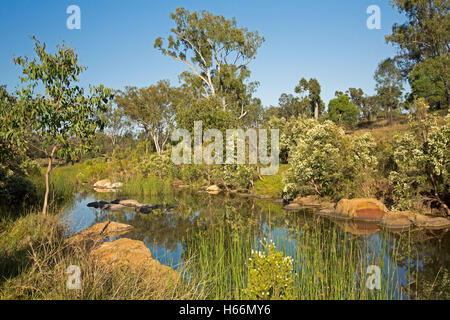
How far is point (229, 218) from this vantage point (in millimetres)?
11914

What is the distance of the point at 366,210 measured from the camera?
37.8 ft

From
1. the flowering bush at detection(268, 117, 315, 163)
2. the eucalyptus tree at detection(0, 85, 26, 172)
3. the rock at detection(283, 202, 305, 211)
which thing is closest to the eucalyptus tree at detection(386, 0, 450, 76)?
the flowering bush at detection(268, 117, 315, 163)

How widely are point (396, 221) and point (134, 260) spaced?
8.93 metres

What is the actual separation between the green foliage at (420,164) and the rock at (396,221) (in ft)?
1.28

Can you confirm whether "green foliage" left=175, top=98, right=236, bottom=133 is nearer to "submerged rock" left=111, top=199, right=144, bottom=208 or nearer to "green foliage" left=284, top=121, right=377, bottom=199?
"green foliage" left=284, top=121, right=377, bottom=199

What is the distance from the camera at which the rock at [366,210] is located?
11383mm

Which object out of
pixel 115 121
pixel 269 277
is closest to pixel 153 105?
pixel 115 121

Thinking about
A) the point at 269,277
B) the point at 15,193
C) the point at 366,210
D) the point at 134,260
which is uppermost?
the point at 15,193

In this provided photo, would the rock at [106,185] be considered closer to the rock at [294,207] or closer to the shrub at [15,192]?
the shrub at [15,192]

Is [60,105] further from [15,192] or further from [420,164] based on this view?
[420,164]

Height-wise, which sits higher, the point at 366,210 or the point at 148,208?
the point at 366,210
